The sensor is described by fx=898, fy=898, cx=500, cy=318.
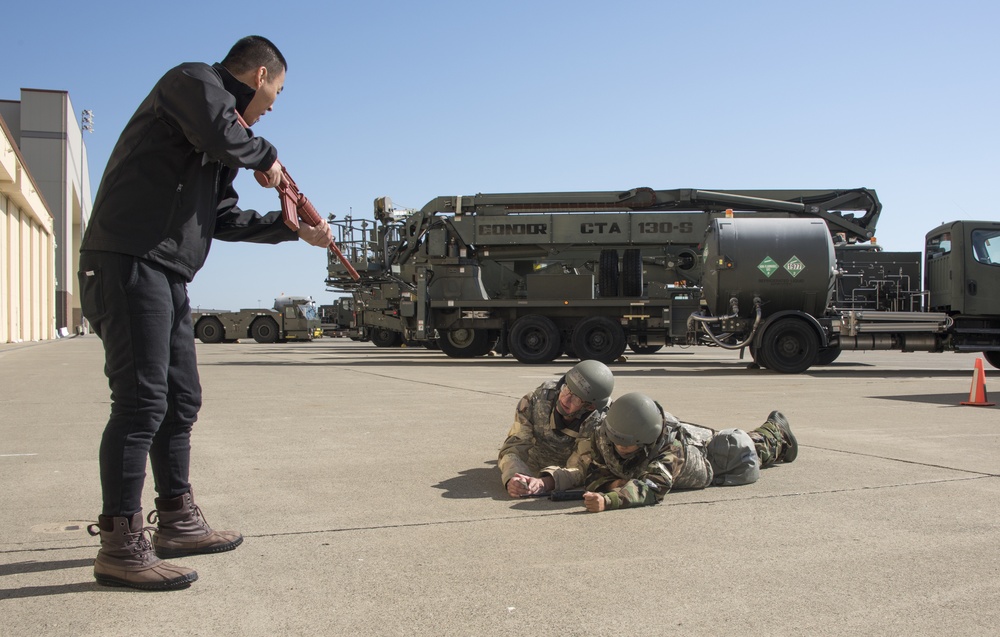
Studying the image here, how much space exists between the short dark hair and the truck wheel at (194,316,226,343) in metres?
36.4

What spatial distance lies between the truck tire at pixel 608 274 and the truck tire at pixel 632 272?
0.18 metres

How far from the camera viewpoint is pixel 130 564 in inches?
123

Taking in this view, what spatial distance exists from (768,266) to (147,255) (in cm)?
1411

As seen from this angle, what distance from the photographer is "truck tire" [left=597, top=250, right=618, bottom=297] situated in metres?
19.6

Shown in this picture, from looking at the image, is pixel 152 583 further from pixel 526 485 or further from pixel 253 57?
pixel 526 485

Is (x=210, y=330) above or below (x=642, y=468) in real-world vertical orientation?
above

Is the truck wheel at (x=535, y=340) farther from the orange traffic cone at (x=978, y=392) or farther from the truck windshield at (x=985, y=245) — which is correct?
the orange traffic cone at (x=978, y=392)

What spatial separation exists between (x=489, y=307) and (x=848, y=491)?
14950 mm

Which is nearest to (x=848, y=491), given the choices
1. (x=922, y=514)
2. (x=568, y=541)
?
(x=922, y=514)

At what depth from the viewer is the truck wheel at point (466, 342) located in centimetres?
2083

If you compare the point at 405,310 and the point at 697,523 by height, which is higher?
the point at 405,310

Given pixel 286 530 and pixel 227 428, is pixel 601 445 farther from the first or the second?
pixel 227 428

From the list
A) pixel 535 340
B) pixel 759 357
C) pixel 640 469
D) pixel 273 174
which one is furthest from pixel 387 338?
pixel 273 174

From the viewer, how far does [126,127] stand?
3250mm
